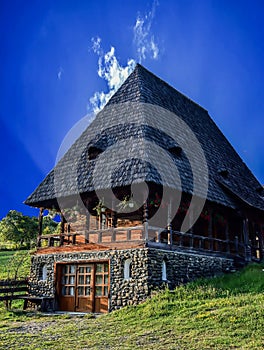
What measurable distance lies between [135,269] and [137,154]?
4.02m

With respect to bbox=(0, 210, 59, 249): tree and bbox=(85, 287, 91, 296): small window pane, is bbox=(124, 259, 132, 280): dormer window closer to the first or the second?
bbox=(85, 287, 91, 296): small window pane

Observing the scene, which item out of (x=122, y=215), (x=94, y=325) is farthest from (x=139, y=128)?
(x=94, y=325)

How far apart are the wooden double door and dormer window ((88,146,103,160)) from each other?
169 inches

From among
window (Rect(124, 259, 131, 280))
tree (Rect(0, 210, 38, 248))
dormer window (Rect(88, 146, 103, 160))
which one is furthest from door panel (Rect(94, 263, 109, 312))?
tree (Rect(0, 210, 38, 248))

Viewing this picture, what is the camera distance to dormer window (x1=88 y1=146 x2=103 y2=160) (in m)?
16.0

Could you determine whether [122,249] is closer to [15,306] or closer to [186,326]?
[186,326]

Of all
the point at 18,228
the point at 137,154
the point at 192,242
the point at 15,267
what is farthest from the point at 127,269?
the point at 18,228

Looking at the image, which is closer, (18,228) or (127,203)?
(127,203)

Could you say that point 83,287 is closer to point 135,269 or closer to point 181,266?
point 135,269

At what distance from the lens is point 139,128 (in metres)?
15.4

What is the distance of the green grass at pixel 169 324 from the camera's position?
8.21 m

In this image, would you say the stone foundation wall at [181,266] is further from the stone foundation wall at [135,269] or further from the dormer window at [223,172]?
the dormer window at [223,172]

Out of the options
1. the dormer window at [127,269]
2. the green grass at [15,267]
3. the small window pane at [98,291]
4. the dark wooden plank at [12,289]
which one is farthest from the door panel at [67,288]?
the green grass at [15,267]

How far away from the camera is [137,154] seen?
14.2 meters
